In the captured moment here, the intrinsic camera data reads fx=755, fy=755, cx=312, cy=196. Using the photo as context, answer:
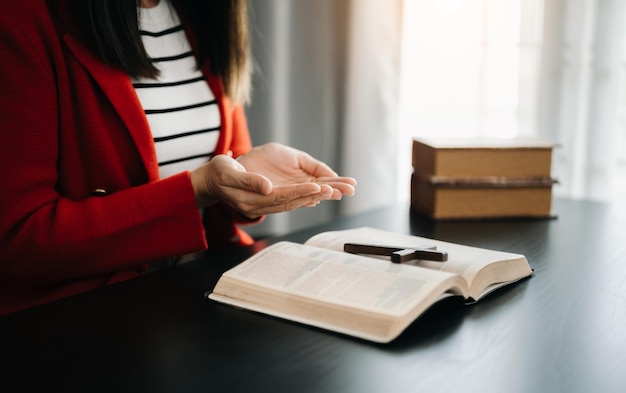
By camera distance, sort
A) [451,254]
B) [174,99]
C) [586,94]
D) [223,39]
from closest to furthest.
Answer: [451,254]
[174,99]
[223,39]
[586,94]

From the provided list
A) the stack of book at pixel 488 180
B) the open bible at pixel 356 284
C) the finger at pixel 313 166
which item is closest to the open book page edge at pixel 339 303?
the open bible at pixel 356 284

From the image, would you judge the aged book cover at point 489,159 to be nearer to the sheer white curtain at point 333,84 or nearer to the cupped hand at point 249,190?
the cupped hand at point 249,190

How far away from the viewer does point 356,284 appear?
0.87 metres

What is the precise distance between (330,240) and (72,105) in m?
0.47

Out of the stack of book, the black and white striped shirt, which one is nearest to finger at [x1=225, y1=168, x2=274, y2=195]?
the black and white striped shirt

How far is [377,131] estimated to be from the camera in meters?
2.24

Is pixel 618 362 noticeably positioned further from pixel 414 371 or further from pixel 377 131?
pixel 377 131

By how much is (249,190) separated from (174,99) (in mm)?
390

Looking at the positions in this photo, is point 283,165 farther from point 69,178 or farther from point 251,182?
point 69,178

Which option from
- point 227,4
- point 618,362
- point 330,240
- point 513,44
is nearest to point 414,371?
point 618,362

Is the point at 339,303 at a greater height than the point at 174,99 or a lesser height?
lesser

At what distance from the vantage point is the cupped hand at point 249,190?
104 centimetres

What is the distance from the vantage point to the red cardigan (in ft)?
3.58

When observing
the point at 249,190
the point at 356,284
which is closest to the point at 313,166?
the point at 249,190
